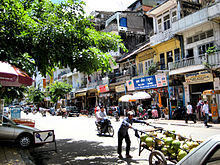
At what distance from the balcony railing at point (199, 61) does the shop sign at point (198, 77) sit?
906 mm

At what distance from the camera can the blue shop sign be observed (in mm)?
22875

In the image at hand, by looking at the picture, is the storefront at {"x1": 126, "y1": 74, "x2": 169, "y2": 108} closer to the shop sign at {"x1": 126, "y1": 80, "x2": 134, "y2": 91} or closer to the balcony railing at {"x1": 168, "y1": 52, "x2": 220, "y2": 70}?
the shop sign at {"x1": 126, "y1": 80, "x2": 134, "y2": 91}

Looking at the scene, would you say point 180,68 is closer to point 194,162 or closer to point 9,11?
point 9,11

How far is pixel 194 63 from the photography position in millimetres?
18344

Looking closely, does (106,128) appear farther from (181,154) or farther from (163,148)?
(181,154)

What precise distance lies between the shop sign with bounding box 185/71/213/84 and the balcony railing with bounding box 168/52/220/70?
35.7 inches

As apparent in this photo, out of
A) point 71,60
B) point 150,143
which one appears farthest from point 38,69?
point 150,143

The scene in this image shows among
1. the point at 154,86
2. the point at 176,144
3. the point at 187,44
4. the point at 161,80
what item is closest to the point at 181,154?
the point at 176,144

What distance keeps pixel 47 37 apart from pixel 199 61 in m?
14.7

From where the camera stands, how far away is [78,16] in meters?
8.19

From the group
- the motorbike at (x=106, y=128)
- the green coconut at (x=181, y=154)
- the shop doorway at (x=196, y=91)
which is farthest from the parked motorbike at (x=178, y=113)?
the green coconut at (x=181, y=154)

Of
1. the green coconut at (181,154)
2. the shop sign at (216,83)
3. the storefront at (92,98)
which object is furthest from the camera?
the storefront at (92,98)

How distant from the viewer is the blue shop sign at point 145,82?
2288 cm

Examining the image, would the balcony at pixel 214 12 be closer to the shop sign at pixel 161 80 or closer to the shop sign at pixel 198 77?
the shop sign at pixel 198 77
